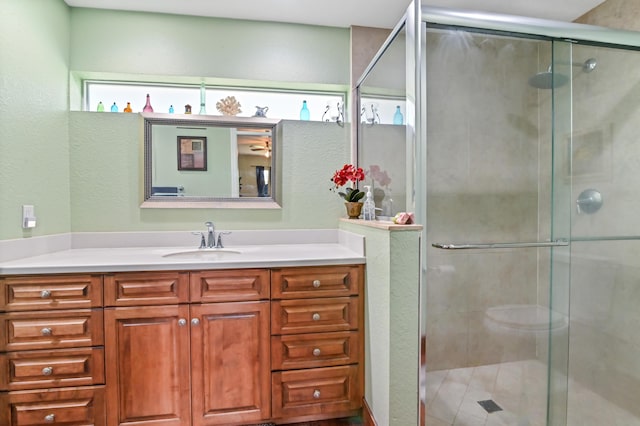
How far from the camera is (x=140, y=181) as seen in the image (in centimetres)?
214

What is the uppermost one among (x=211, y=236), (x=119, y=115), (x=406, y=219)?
(x=119, y=115)

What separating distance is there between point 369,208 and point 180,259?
1.15 meters

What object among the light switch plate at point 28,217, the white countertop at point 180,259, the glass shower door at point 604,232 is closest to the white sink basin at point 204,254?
the white countertop at point 180,259

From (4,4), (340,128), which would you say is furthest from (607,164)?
(4,4)

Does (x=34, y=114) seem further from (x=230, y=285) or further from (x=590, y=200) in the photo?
(x=590, y=200)

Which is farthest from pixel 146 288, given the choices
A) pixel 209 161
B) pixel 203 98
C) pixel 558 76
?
pixel 558 76

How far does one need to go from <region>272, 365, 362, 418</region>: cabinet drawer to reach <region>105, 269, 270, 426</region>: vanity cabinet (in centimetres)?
8

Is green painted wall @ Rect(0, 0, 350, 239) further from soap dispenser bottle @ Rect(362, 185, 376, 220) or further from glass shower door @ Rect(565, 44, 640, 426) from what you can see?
glass shower door @ Rect(565, 44, 640, 426)

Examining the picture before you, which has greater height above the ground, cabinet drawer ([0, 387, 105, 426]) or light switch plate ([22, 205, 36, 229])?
light switch plate ([22, 205, 36, 229])

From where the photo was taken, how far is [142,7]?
207 centimetres

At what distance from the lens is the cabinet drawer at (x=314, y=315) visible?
1.67 metres

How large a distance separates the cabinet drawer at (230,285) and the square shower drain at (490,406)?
1.39m

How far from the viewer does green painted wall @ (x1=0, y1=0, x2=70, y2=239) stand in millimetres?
1613

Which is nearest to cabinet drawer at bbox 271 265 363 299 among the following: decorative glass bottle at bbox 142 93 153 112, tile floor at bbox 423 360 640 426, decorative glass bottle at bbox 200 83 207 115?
tile floor at bbox 423 360 640 426
